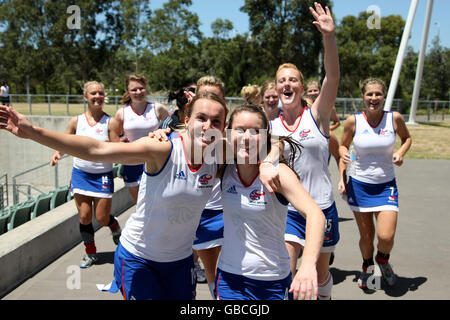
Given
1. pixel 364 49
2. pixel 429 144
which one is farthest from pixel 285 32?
pixel 429 144

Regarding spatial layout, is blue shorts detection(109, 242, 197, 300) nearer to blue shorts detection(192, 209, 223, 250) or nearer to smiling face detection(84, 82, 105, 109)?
blue shorts detection(192, 209, 223, 250)

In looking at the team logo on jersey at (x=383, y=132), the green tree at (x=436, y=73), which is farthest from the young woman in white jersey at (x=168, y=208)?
the green tree at (x=436, y=73)

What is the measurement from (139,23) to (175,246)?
4054 cm

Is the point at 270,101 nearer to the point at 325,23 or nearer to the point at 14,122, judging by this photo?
the point at 325,23

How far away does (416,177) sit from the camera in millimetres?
10703

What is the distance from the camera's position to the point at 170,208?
2.65 meters

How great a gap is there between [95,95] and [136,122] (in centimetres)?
78

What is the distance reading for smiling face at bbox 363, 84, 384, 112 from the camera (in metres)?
4.51

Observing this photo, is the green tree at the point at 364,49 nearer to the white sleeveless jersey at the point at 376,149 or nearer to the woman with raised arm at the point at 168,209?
the white sleeveless jersey at the point at 376,149

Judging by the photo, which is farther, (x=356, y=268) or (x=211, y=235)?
(x=356, y=268)

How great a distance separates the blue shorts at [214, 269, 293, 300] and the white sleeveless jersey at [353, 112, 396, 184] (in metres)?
2.40
